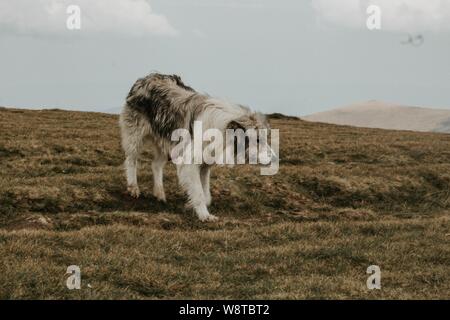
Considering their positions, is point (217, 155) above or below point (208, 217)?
above

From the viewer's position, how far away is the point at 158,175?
1644 cm

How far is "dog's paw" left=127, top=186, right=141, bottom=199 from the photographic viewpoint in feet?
54.1

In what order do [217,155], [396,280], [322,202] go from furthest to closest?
[322,202] → [217,155] → [396,280]

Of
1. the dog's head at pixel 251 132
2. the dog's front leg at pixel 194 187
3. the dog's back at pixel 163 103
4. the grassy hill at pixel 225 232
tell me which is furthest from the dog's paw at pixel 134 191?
the dog's head at pixel 251 132

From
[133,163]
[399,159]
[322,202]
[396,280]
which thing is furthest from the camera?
[399,159]

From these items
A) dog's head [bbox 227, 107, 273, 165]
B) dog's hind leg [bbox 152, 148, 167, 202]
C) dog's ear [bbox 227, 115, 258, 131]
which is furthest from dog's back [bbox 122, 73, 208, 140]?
dog's head [bbox 227, 107, 273, 165]

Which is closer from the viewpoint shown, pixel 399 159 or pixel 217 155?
pixel 217 155

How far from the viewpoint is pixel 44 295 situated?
8.50m

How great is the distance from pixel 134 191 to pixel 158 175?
809 millimetres

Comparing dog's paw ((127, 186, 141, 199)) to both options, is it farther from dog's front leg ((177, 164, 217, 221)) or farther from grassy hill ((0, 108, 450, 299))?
dog's front leg ((177, 164, 217, 221))

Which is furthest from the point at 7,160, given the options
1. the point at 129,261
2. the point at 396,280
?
the point at 396,280

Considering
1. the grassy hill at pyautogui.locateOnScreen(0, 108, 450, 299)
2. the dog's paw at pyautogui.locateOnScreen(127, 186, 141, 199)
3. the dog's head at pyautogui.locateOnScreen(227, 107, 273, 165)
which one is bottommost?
the grassy hill at pyautogui.locateOnScreen(0, 108, 450, 299)

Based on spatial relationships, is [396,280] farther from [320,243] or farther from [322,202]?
[322,202]

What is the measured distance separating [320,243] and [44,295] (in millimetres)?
6393
